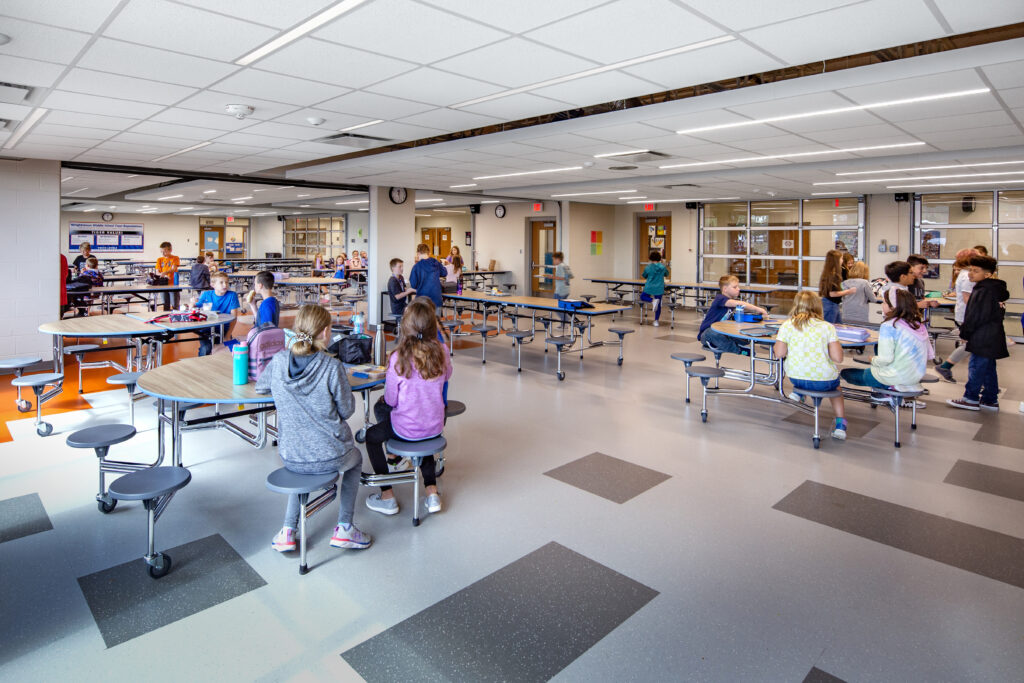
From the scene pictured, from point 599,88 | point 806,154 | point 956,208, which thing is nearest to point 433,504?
point 599,88

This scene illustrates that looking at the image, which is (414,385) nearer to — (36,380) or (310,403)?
(310,403)

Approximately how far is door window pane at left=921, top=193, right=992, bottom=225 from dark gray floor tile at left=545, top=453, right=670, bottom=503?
1098 centimetres

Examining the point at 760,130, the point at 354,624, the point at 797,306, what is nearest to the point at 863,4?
the point at 797,306

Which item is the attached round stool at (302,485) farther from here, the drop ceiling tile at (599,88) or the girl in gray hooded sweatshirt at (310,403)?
the drop ceiling tile at (599,88)

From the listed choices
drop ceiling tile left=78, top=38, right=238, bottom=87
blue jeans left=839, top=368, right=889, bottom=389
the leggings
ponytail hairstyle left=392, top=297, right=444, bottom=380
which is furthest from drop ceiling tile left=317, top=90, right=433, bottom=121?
blue jeans left=839, top=368, right=889, bottom=389

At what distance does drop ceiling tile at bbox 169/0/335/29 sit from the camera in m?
2.82

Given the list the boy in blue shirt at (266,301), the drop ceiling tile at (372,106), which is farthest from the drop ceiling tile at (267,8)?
the boy in blue shirt at (266,301)

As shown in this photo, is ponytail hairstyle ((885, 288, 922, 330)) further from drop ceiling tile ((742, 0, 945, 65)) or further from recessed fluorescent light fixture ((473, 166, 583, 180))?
recessed fluorescent light fixture ((473, 166, 583, 180))

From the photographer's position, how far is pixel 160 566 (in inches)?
106

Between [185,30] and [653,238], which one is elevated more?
[653,238]

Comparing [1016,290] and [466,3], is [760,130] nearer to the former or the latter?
[466,3]

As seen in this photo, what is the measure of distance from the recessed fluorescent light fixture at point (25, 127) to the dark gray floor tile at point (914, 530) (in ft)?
21.2

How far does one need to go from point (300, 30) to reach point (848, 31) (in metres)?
2.93

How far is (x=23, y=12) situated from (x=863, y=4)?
4.07 metres
